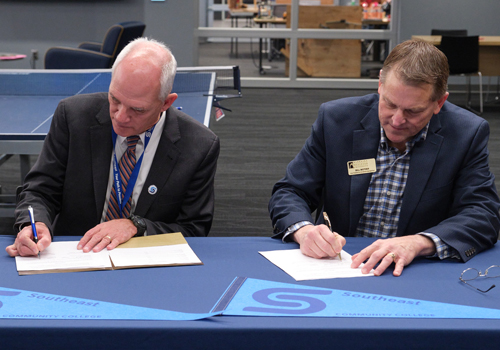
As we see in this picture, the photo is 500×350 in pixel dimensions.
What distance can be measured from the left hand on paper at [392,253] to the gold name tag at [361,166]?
384 millimetres

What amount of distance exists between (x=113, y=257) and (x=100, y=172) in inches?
20.7

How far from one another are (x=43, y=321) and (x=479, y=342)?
2.97ft

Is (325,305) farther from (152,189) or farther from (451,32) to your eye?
(451,32)

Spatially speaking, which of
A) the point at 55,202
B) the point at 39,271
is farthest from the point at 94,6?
the point at 39,271

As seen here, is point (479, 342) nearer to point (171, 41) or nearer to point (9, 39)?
point (171, 41)

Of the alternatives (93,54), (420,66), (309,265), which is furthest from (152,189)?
(93,54)

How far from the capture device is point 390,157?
189 cm

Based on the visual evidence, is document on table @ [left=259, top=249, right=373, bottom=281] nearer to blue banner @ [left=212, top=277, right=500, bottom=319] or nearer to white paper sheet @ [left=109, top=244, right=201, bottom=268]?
blue banner @ [left=212, top=277, right=500, bottom=319]

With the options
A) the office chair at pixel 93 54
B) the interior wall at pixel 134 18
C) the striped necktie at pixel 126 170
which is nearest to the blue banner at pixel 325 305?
the striped necktie at pixel 126 170

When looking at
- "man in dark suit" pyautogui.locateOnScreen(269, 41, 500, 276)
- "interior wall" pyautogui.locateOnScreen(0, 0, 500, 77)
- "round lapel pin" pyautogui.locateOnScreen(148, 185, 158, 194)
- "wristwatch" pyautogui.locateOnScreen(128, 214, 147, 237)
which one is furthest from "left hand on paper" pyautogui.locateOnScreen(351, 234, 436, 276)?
"interior wall" pyautogui.locateOnScreen(0, 0, 500, 77)

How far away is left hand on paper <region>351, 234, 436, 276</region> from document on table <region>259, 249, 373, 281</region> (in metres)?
0.02

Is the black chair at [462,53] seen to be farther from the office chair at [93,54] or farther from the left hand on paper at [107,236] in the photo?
the left hand on paper at [107,236]

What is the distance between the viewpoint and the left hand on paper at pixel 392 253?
1.44m

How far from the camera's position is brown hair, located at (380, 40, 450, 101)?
5.44ft
